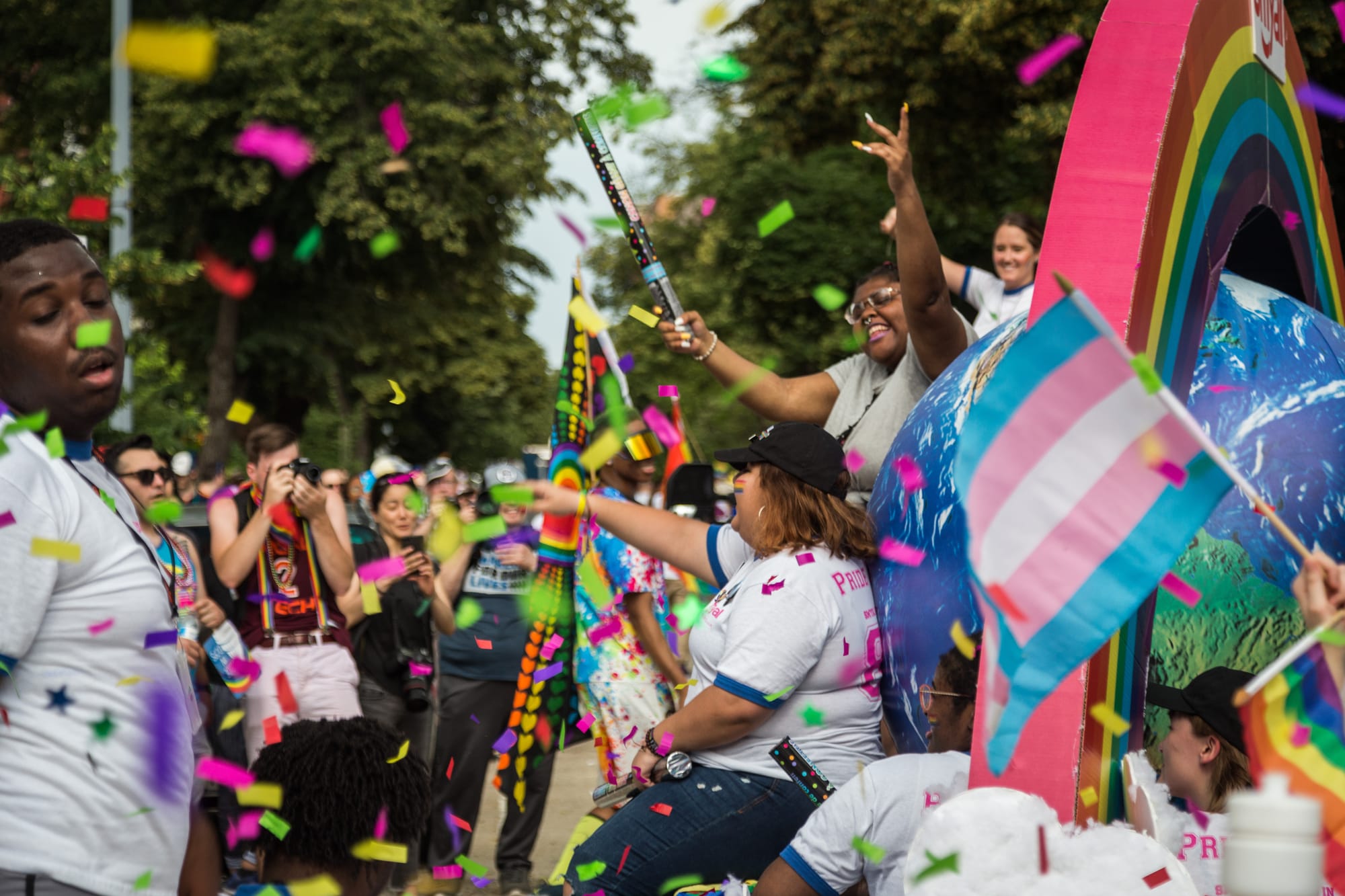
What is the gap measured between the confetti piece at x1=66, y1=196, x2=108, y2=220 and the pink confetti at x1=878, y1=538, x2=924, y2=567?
874cm

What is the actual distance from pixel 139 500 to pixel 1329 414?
4.53m

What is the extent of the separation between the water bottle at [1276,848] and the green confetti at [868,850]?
4.80 feet

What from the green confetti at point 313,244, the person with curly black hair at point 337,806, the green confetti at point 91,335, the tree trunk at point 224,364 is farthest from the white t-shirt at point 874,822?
the tree trunk at point 224,364

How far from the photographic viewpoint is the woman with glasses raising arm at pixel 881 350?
4.08m

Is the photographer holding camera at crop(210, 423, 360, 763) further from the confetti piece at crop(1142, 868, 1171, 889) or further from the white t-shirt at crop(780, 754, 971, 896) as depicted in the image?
the confetti piece at crop(1142, 868, 1171, 889)

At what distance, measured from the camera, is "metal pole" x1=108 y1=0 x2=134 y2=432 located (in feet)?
45.2

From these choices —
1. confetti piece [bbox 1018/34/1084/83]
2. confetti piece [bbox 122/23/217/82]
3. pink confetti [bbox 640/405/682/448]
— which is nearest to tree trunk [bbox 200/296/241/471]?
confetti piece [bbox 122/23/217/82]

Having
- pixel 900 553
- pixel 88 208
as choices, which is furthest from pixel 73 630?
pixel 88 208

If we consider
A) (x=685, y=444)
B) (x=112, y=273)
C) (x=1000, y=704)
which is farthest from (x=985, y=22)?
(x=1000, y=704)

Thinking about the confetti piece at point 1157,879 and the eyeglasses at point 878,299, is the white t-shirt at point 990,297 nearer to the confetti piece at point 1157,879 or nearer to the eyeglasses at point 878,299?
the eyeglasses at point 878,299

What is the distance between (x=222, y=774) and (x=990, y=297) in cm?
368

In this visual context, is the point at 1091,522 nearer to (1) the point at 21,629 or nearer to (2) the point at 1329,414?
(2) the point at 1329,414

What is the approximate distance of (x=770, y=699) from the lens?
3.64 meters

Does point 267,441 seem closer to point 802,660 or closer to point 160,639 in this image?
point 802,660
